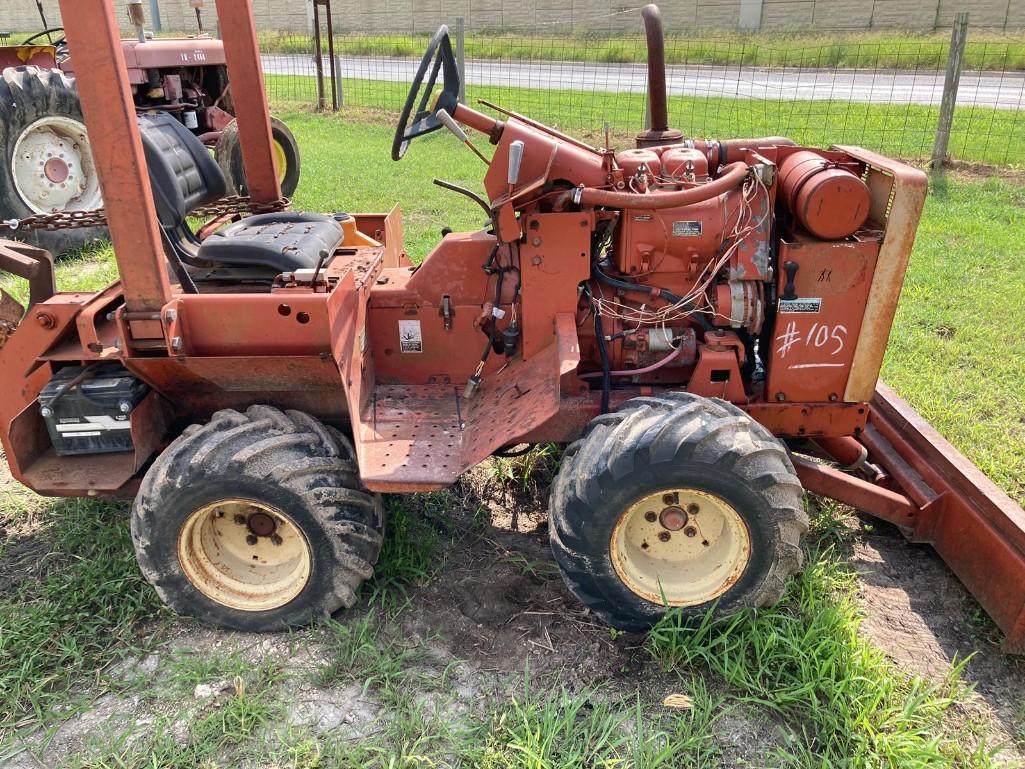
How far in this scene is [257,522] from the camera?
3166 millimetres

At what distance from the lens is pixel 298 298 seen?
9.71 feet

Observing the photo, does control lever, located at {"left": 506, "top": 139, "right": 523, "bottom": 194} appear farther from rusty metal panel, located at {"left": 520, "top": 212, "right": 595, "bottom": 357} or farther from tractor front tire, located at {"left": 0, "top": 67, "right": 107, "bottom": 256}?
tractor front tire, located at {"left": 0, "top": 67, "right": 107, "bottom": 256}

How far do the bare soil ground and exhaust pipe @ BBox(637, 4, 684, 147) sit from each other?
1870 millimetres

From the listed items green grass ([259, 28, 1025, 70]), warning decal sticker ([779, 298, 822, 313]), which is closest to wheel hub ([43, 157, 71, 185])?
warning decal sticker ([779, 298, 822, 313])

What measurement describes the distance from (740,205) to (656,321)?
541 millimetres

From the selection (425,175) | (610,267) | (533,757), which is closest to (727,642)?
(533,757)

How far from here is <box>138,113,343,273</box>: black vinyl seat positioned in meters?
3.38

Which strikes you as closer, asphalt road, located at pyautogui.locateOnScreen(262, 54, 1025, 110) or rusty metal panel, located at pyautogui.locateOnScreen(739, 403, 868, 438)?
rusty metal panel, located at pyautogui.locateOnScreen(739, 403, 868, 438)

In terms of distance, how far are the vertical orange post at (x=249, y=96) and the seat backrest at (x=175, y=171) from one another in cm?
Result: 36

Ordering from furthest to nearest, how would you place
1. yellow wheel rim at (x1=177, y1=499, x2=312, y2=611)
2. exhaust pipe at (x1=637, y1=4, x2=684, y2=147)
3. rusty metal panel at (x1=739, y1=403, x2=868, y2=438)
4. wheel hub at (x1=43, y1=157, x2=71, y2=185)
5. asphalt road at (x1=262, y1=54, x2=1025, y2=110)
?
asphalt road at (x1=262, y1=54, x2=1025, y2=110) < wheel hub at (x1=43, y1=157, x2=71, y2=185) < exhaust pipe at (x1=637, y1=4, x2=684, y2=147) < rusty metal panel at (x1=739, y1=403, x2=868, y2=438) < yellow wheel rim at (x1=177, y1=499, x2=312, y2=611)

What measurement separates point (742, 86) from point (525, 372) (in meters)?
14.0

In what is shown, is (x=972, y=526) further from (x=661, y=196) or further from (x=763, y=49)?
(x=763, y=49)

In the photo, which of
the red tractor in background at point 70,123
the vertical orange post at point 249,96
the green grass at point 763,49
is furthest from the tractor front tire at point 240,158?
the green grass at point 763,49

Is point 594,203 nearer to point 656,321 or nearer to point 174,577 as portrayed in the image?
point 656,321
